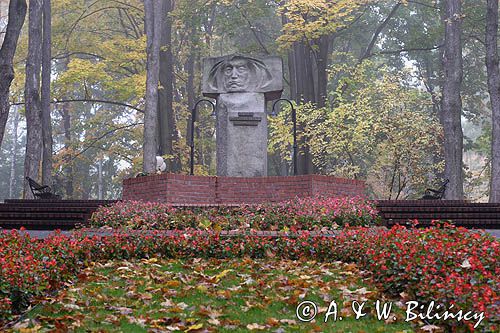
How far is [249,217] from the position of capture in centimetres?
1416

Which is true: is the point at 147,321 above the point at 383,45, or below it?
below

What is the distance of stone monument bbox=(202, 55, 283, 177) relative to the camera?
62.5ft

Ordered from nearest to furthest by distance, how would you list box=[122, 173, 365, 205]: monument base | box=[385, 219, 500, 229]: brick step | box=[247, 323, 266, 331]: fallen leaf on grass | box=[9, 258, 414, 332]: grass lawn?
box=[247, 323, 266, 331]: fallen leaf on grass, box=[9, 258, 414, 332]: grass lawn, box=[385, 219, 500, 229]: brick step, box=[122, 173, 365, 205]: monument base

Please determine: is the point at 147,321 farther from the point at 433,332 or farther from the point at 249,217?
the point at 249,217

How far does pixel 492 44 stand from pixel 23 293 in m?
20.4

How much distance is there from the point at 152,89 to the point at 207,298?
18.6m

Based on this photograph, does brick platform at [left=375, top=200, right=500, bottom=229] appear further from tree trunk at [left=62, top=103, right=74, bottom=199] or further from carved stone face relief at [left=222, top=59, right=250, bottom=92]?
tree trunk at [left=62, top=103, right=74, bottom=199]

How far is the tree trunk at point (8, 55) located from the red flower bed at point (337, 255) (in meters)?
5.52

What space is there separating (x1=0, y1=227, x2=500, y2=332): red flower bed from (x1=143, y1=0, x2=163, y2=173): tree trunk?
1302 cm

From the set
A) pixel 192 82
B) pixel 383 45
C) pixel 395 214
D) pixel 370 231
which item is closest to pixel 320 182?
pixel 395 214

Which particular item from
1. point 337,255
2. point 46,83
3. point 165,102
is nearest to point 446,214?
point 337,255

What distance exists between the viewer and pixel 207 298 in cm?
780

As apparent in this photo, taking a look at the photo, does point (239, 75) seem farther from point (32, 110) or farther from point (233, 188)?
point (32, 110)

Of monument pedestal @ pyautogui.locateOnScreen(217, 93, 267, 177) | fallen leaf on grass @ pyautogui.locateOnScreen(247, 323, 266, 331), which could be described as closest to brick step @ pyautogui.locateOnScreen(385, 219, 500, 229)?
monument pedestal @ pyautogui.locateOnScreen(217, 93, 267, 177)
